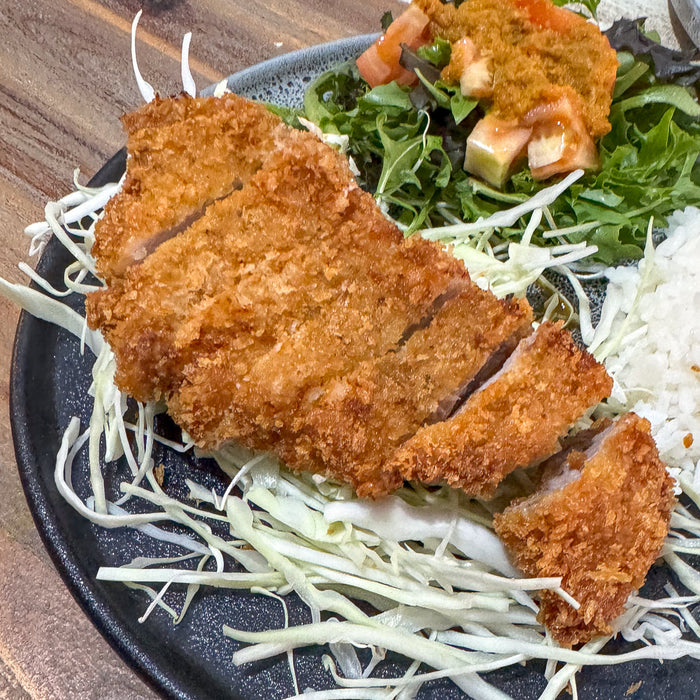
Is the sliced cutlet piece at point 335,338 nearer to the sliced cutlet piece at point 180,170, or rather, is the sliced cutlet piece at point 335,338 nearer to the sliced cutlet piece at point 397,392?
the sliced cutlet piece at point 397,392

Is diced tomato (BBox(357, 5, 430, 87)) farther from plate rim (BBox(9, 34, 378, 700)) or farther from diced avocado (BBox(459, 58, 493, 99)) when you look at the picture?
plate rim (BBox(9, 34, 378, 700))

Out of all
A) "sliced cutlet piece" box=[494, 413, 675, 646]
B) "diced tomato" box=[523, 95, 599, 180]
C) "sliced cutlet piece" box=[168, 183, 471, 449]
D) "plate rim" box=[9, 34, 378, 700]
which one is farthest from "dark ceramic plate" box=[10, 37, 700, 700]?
"diced tomato" box=[523, 95, 599, 180]

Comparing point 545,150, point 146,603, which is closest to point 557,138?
point 545,150

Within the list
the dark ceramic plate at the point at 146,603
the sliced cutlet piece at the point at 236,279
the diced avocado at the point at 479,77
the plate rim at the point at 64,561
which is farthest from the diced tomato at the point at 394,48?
the dark ceramic plate at the point at 146,603

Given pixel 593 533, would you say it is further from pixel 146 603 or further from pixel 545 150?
pixel 545 150

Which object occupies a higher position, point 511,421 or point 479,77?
point 479,77

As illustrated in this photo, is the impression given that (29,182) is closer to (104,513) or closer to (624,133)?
(104,513)
